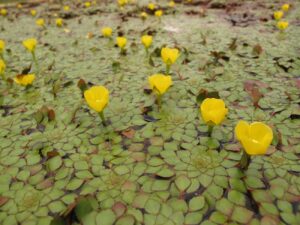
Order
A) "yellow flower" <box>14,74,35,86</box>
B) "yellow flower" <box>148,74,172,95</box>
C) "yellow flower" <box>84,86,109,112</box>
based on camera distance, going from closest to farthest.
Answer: "yellow flower" <box>84,86,109,112</box>, "yellow flower" <box>148,74,172,95</box>, "yellow flower" <box>14,74,35,86</box>

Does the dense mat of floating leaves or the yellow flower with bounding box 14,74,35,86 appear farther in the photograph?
the yellow flower with bounding box 14,74,35,86

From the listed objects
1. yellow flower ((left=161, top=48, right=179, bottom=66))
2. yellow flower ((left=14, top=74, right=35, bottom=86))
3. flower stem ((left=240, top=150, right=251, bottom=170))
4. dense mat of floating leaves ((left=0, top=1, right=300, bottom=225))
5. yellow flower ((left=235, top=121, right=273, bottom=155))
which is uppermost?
yellow flower ((left=161, top=48, right=179, bottom=66))

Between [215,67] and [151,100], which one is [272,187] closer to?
[151,100]

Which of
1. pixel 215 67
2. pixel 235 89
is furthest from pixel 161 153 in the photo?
pixel 215 67

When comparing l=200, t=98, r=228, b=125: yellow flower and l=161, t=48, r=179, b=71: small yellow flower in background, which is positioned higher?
l=161, t=48, r=179, b=71: small yellow flower in background

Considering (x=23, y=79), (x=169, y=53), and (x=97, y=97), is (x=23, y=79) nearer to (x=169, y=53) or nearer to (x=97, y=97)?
(x=97, y=97)

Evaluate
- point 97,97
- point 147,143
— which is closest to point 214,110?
point 147,143

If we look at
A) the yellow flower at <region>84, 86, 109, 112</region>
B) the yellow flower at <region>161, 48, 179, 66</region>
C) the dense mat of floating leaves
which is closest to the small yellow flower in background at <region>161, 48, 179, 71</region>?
the yellow flower at <region>161, 48, 179, 66</region>

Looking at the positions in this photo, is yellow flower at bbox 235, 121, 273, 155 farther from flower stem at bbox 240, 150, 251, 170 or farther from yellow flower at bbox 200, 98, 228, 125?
yellow flower at bbox 200, 98, 228, 125
